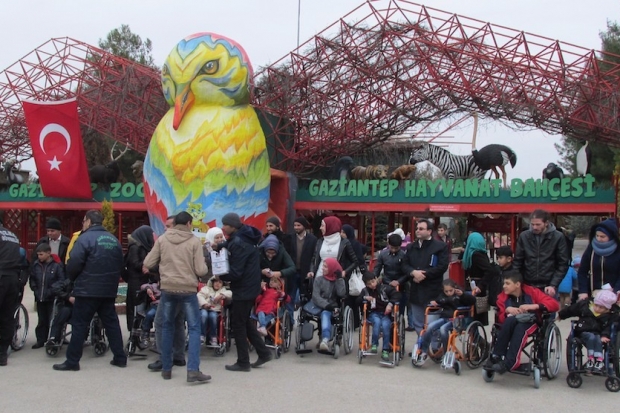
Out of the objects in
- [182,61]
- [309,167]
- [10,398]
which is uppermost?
[182,61]

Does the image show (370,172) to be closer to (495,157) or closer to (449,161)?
(449,161)

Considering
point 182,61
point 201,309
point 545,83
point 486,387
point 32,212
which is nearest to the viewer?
point 486,387

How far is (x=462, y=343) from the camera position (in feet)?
27.7

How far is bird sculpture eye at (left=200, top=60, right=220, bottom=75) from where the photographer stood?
17.5 metres

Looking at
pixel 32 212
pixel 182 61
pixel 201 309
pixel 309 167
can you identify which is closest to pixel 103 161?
pixel 32 212

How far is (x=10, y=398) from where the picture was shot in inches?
266

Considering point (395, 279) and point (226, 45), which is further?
point (226, 45)

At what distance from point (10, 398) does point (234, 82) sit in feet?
39.9

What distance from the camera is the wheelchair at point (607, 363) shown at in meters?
7.32

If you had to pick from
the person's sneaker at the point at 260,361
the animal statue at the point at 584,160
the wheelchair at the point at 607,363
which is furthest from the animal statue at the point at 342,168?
the wheelchair at the point at 607,363

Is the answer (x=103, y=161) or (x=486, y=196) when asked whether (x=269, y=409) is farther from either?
(x=103, y=161)

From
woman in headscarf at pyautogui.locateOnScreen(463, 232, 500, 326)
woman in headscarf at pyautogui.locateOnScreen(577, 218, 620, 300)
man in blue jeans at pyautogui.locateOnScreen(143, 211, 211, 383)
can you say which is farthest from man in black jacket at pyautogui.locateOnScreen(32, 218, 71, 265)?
woman in headscarf at pyautogui.locateOnScreen(577, 218, 620, 300)

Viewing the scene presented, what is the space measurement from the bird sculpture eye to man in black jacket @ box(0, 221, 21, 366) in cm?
974

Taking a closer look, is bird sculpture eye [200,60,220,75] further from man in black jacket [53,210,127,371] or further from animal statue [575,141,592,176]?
animal statue [575,141,592,176]
